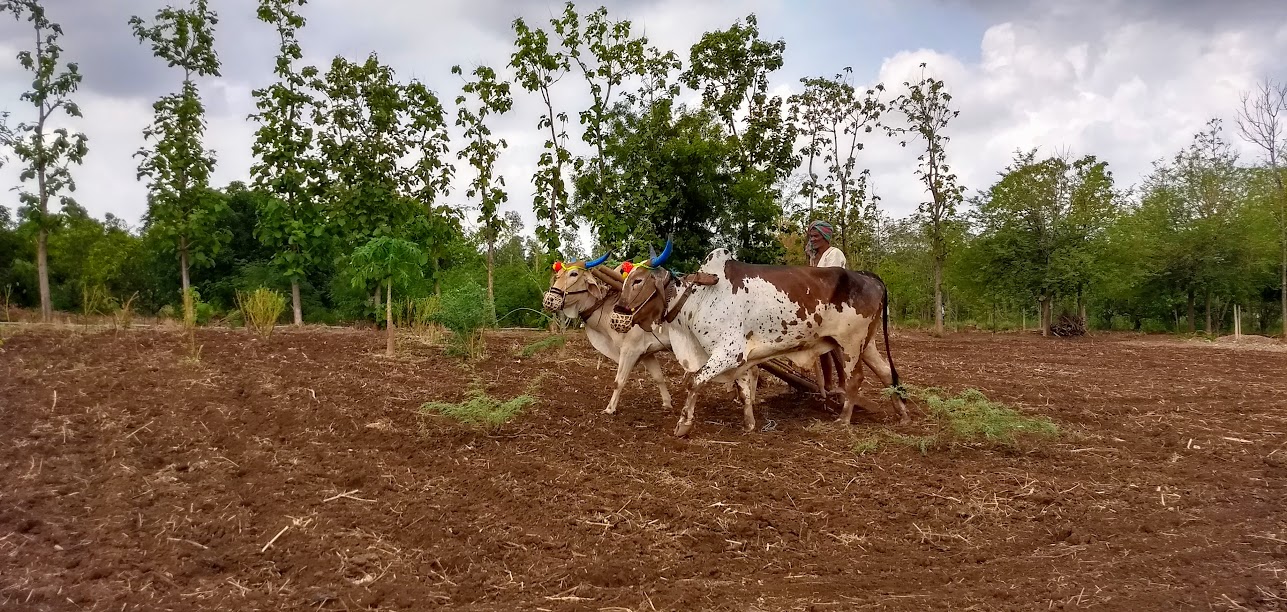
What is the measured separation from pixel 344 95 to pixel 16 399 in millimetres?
11324

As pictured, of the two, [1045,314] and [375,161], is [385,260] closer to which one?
[375,161]

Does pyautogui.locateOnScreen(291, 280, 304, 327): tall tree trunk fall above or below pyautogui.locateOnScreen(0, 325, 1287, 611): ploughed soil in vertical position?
above

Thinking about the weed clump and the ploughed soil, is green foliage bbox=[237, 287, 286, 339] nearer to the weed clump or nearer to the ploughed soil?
the ploughed soil

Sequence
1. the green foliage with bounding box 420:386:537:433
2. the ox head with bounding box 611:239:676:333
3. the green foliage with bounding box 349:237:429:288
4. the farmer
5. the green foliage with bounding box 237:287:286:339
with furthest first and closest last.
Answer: the green foliage with bounding box 237:287:286:339, the green foliage with bounding box 349:237:429:288, the farmer, the ox head with bounding box 611:239:676:333, the green foliage with bounding box 420:386:537:433

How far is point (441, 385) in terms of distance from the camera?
879 cm

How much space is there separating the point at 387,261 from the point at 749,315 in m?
5.86

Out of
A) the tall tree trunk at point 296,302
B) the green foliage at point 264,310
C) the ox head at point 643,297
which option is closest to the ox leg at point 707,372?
the ox head at point 643,297

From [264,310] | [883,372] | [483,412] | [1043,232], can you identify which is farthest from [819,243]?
[1043,232]

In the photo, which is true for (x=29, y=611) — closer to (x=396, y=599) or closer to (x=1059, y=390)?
(x=396, y=599)

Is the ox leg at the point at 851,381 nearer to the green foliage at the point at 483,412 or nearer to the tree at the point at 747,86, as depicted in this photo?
the green foliage at the point at 483,412

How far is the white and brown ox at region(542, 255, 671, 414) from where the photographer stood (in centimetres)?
772

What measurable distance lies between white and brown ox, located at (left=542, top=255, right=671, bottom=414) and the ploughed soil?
56 cm

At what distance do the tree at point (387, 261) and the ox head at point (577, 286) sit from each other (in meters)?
3.76

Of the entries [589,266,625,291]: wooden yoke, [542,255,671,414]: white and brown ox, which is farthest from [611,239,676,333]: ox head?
[542,255,671,414]: white and brown ox
